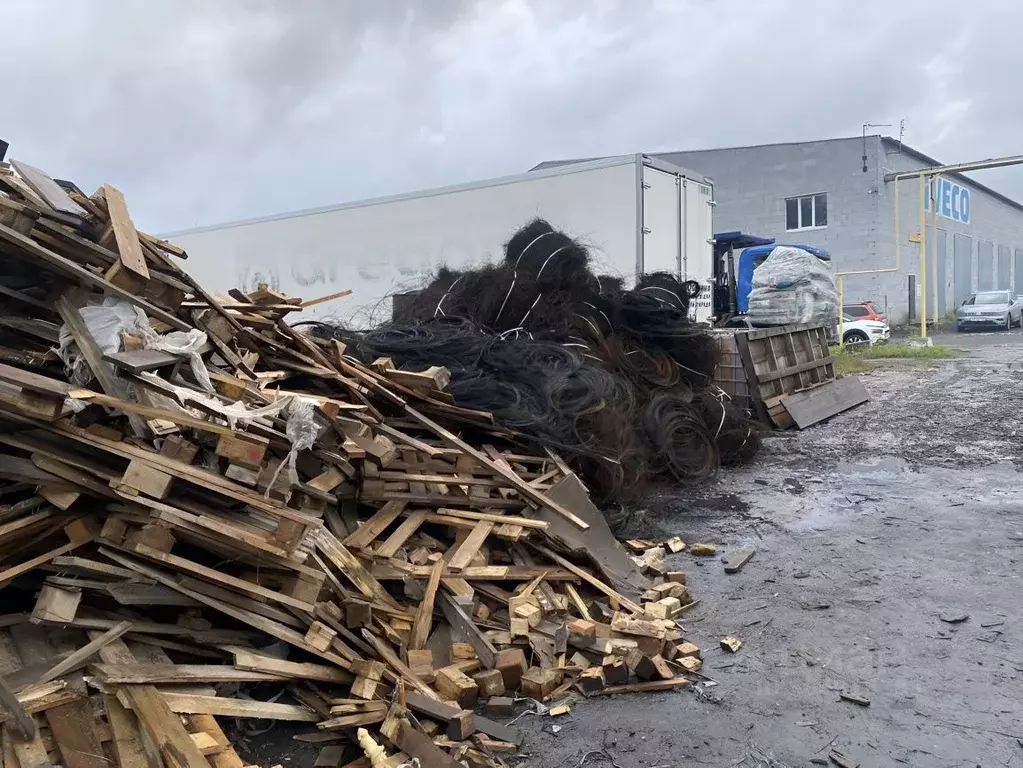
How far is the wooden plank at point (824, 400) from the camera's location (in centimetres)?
1004

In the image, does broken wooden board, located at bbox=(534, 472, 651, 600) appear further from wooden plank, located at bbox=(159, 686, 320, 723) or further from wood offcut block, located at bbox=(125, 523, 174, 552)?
wood offcut block, located at bbox=(125, 523, 174, 552)

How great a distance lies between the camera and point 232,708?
334 centimetres

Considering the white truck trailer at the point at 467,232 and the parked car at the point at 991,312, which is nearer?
the white truck trailer at the point at 467,232

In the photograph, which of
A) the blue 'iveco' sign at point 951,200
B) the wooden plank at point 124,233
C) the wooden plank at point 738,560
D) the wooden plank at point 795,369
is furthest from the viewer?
the blue 'iveco' sign at point 951,200

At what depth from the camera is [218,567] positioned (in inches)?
150

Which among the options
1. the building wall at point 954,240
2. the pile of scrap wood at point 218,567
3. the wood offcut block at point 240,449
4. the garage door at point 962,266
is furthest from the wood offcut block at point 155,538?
the garage door at point 962,266

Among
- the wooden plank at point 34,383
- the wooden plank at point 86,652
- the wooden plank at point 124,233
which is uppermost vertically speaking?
the wooden plank at point 124,233

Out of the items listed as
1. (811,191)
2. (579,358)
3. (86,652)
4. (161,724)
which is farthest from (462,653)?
(811,191)

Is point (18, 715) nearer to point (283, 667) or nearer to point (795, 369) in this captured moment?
point (283, 667)

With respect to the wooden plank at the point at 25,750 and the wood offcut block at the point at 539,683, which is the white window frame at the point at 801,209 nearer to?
the wood offcut block at the point at 539,683

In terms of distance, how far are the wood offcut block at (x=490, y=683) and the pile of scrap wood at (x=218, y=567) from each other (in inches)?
0.5

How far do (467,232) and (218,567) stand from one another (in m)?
10.0

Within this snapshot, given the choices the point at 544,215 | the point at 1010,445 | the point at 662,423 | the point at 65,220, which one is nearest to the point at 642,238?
the point at 544,215

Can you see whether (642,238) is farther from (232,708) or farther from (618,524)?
(232,708)
